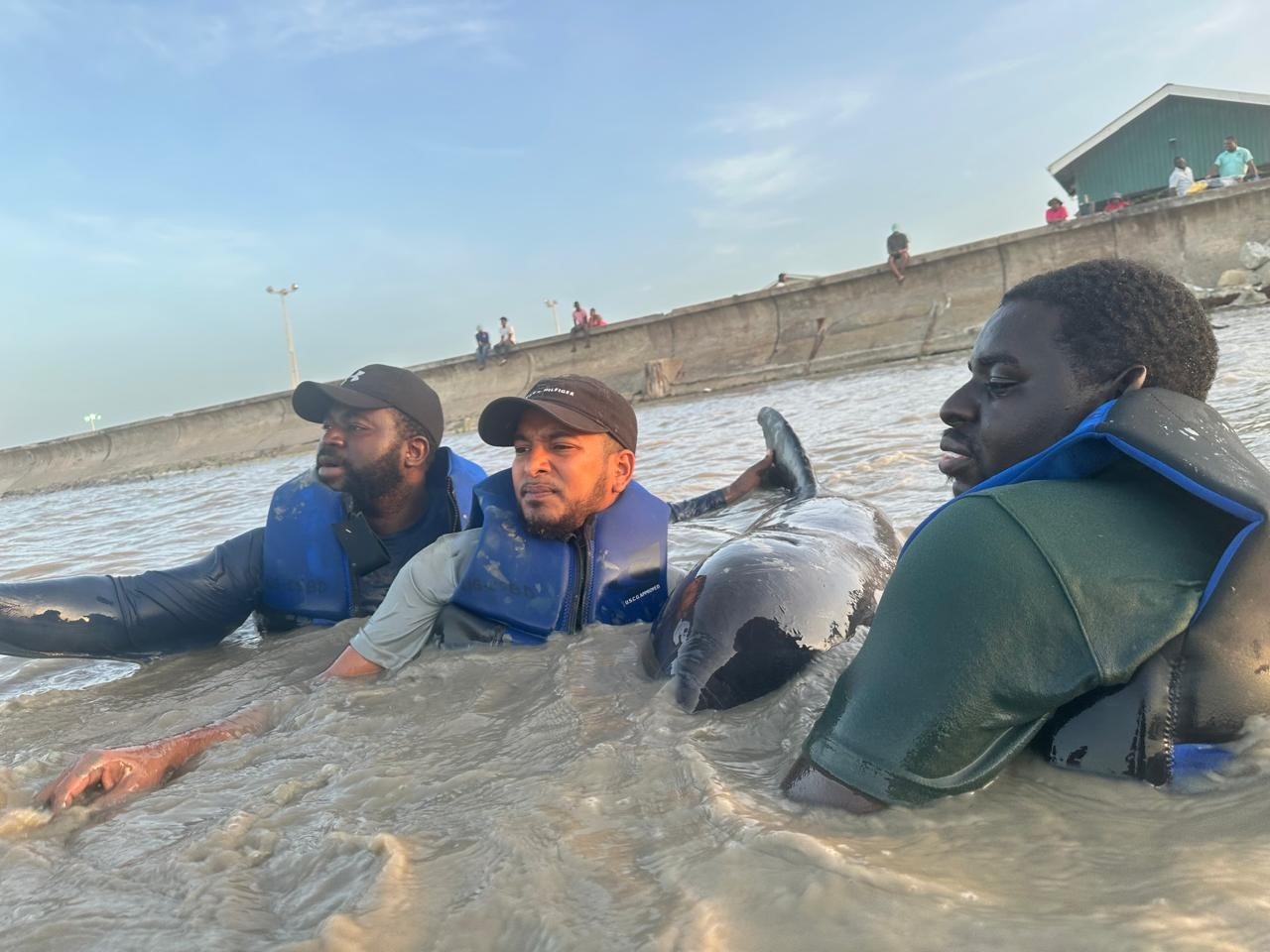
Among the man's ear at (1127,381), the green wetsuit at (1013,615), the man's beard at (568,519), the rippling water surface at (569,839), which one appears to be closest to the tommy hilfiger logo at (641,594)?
the rippling water surface at (569,839)

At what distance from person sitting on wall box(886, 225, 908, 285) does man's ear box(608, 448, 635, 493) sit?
16.8 meters

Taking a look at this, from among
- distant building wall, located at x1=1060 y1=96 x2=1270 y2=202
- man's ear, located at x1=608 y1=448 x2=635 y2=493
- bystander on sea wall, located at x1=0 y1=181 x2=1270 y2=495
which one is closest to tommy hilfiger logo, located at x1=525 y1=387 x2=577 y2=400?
man's ear, located at x1=608 y1=448 x2=635 y2=493

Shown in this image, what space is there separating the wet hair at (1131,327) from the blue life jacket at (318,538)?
112 inches

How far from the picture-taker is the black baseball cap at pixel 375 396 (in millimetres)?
4062

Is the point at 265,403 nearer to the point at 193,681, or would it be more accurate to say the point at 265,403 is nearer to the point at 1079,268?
the point at 193,681

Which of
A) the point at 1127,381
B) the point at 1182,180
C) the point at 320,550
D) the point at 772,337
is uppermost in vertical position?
the point at 1182,180

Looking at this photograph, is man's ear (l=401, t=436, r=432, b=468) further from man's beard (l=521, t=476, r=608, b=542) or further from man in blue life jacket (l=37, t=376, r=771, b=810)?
man's beard (l=521, t=476, r=608, b=542)

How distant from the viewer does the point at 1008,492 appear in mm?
1548

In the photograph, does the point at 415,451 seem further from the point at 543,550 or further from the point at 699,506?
the point at 699,506

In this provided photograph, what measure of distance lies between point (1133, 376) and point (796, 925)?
1152 millimetres

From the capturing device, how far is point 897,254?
18.9m

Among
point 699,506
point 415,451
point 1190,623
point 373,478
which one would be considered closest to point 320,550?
point 373,478

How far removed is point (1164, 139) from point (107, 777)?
2873 centimetres

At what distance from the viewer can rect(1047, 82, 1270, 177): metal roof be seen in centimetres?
2280
